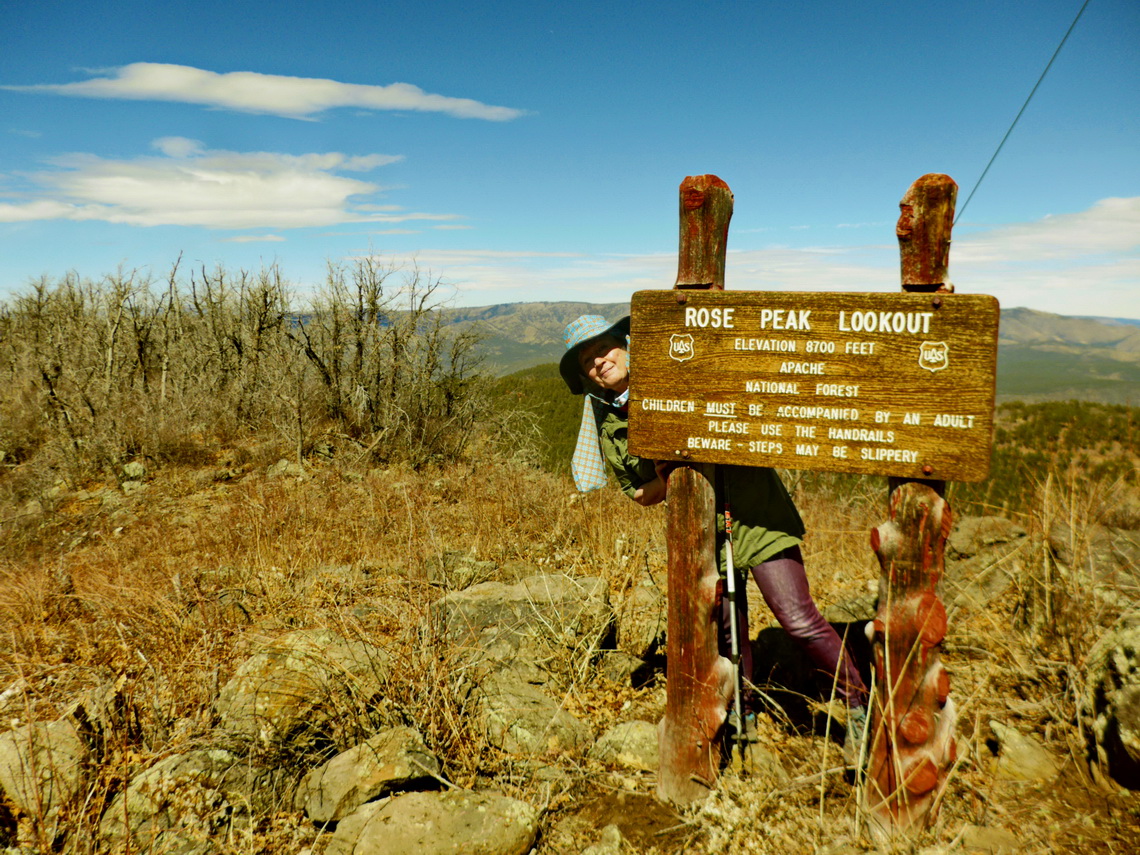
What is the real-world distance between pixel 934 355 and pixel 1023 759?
1789 millimetres

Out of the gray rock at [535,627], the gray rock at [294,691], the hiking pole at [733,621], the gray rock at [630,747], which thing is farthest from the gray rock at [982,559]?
the gray rock at [294,691]

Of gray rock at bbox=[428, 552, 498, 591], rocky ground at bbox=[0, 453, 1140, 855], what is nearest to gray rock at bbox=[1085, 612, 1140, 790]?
rocky ground at bbox=[0, 453, 1140, 855]

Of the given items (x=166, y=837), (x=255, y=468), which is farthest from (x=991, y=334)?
(x=255, y=468)

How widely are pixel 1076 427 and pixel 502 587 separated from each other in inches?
1606

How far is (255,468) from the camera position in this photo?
11805 millimetres

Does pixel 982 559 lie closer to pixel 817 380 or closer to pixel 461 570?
pixel 817 380

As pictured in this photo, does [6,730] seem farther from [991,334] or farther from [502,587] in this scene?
[991,334]

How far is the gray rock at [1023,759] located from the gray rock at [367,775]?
7.57 feet

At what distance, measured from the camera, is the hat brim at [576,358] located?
Result: 285cm

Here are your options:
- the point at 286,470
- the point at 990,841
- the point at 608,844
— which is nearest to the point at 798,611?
the point at 990,841

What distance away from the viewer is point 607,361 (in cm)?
287

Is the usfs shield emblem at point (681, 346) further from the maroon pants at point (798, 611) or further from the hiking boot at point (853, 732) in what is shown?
the hiking boot at point (853, 732)

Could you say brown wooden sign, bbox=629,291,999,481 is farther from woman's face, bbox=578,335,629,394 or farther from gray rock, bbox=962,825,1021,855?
gray rock, bbox=962,825,1021,855

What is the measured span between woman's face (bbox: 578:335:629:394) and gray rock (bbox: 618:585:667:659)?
1.76 meters
